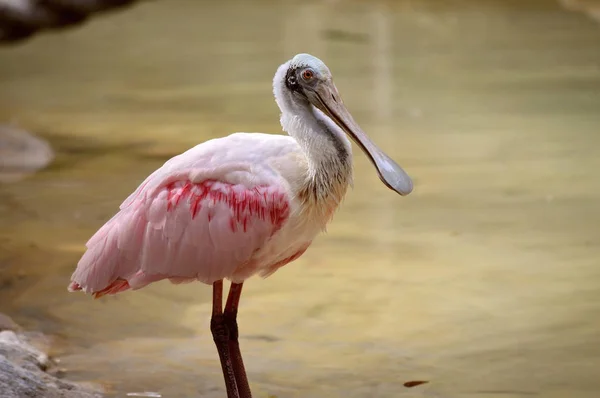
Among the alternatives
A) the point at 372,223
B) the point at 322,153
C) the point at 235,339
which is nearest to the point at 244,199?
the point at 322,153

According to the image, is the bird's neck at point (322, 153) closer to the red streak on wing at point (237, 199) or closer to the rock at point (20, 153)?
the red streak on wing at point (237, 199)

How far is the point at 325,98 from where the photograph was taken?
11.0ft

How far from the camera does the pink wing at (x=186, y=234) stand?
3340 millimetres

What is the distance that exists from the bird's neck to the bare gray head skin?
0.03 metres

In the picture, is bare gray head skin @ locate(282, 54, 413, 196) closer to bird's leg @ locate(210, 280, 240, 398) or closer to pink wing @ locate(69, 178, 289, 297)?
pink wing @ locate(69, 178, 289, 297)

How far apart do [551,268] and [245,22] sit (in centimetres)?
907

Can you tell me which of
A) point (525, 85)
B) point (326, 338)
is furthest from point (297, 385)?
point (525, 85)

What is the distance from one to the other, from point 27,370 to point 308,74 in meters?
1.21

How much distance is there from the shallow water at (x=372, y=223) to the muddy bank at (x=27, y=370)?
89 mm

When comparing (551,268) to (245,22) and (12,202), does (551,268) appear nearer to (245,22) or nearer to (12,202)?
(12,202)

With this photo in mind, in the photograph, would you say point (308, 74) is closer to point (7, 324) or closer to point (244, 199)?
point (244, 199)

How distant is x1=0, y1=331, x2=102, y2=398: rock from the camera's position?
326cm

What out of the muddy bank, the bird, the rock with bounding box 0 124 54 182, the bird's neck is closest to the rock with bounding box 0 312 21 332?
the muddy bank

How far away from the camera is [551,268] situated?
497cm
